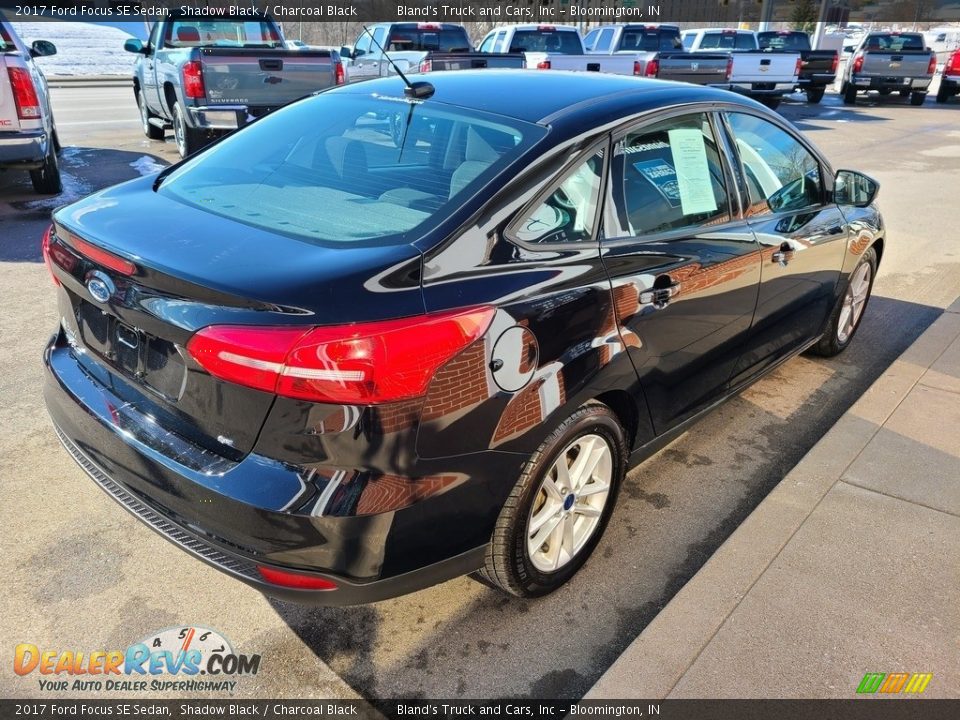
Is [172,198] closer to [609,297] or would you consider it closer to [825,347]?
[609,297]

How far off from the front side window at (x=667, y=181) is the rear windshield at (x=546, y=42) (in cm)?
1391

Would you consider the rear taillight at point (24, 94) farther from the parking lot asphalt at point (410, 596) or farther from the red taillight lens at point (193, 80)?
the parking lot asphalt at point (410, 596)

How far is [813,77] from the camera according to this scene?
21219mm

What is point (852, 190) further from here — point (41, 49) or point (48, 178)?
point (41, 49)

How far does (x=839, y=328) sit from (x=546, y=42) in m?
13.3

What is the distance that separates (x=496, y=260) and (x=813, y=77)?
72.5 ft

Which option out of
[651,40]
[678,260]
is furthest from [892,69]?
[678,260]

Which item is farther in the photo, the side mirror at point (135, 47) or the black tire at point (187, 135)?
the side mirror at point (135, 47)

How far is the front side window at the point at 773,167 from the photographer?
3467 mm

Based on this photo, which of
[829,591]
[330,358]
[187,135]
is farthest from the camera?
[187,135]

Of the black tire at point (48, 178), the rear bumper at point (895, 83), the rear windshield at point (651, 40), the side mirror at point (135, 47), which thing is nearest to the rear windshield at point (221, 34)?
the side mirror at point (135, 47)

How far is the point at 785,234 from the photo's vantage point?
364 cm

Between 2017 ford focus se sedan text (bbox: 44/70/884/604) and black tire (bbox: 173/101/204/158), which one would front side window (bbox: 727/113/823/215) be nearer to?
2017 ford focus se sedan text (bbox: 44/70/884/604)

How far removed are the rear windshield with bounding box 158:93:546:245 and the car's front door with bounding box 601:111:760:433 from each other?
1.47 feet
